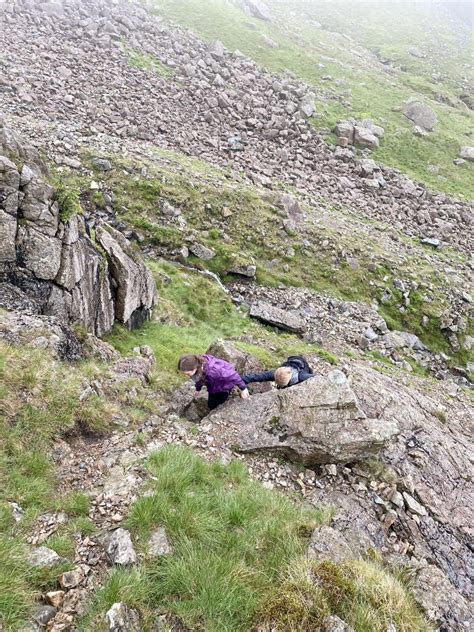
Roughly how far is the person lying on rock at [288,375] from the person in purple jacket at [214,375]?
2.97 ft

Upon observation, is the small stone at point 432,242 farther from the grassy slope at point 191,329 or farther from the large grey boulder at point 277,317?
the grassy slope at point 191,329

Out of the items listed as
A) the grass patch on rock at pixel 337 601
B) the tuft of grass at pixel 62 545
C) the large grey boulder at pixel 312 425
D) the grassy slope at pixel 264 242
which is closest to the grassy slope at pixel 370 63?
the grassy slope at pixel 264 242

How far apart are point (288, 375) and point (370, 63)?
9372cm

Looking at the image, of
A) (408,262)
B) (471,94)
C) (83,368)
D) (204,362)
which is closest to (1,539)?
(83,368)

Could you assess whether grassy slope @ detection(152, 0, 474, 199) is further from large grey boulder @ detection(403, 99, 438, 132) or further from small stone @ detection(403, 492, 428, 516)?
small stone @ detection(403, 492, 428, 516)

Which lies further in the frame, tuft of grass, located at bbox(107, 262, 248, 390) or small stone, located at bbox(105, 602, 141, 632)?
tuft of grass, located at bbox(107, 262, 248, 390)

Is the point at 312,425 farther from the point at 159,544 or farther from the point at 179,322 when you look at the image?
the point at 179,322

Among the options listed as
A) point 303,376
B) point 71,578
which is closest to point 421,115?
point 303,376

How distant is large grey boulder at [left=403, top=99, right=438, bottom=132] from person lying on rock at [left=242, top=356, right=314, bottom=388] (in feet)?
191

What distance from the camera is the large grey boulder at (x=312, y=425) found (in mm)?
9828

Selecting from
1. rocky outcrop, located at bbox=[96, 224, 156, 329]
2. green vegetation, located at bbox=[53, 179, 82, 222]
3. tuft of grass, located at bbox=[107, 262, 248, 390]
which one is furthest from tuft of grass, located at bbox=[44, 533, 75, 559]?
rocky outcrop, located at bbox=[96, 224, 156, 329]

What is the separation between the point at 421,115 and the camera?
58.5 metres

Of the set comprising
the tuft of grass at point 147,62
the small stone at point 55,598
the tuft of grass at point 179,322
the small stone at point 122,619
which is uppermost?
the tuft of grass at point 147,62

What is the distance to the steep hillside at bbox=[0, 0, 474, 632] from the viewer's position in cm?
594
